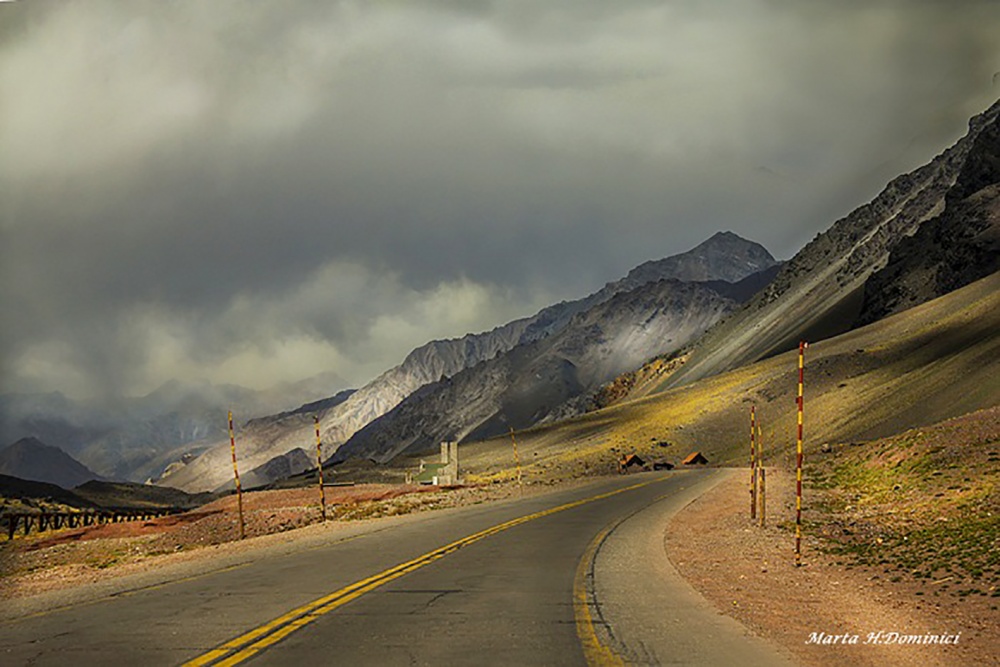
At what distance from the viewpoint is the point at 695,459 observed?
9288 cm

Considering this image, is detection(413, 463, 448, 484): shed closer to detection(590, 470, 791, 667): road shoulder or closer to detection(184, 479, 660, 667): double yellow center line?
detection(184, 479, 660, 667): double yellow center line

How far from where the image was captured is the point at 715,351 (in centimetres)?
17400

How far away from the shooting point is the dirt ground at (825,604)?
34.7 feet

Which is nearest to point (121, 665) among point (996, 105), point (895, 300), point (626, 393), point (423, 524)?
point (423, 524)

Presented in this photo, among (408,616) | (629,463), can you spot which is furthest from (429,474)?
(408,616)

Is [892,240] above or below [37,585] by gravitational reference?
above

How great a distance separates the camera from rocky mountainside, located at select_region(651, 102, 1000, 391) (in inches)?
5039

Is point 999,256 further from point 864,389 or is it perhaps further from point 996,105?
point 996,105

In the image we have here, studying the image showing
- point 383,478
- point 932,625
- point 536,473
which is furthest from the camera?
point 383,478

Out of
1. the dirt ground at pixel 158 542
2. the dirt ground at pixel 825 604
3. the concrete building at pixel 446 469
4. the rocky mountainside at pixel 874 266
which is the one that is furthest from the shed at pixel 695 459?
the dirt ground at pixel 825 604

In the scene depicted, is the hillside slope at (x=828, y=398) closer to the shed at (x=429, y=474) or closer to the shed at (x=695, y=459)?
the shed at (x=695, y=459)

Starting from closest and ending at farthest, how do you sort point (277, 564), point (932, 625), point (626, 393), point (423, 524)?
point (932, 625) < point (277, 564) < point (423, 524) < point (626, 393)

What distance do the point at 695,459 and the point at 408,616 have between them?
84.4 m

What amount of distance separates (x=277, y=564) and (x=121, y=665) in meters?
9.59
